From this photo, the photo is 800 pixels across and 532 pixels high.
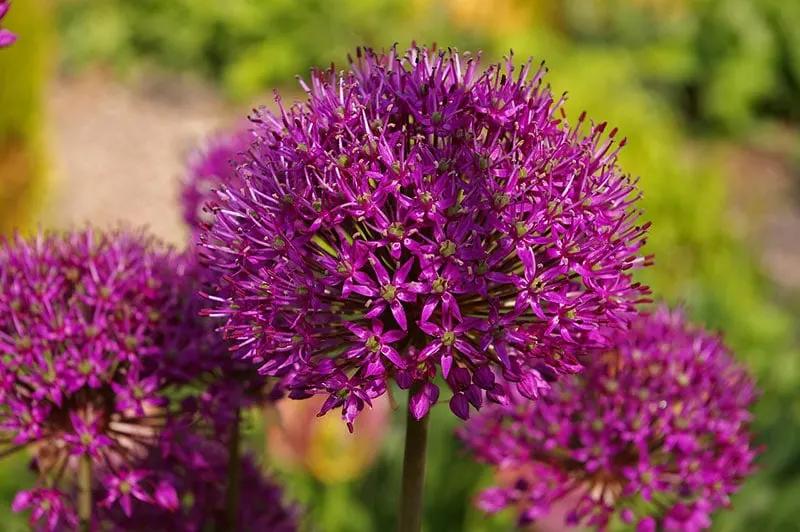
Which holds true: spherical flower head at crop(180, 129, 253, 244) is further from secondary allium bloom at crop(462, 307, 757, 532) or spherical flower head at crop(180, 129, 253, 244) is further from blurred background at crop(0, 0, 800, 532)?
blurred background at crop(0, 0, 800, 532)

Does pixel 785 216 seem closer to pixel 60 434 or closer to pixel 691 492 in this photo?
pixel 691 492

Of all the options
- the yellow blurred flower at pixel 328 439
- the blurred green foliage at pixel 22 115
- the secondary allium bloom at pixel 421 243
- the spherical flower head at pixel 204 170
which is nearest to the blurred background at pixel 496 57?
the blurred green foliage at pixel 22 115

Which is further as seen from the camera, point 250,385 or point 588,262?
point 250,385

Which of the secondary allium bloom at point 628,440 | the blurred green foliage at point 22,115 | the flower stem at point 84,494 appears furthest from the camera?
the blurred green foliage at point 22,115

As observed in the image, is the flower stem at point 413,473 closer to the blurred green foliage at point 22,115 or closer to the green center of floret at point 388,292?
the green center of floret at point 388,292

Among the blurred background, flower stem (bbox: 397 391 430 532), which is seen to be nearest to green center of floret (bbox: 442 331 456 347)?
flower stem (bbox: 397 391 430 532)

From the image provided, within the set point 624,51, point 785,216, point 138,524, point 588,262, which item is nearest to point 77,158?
point 624,51
